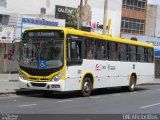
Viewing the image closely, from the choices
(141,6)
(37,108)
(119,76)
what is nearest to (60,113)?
(37,108)

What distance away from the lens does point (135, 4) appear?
64062 mm

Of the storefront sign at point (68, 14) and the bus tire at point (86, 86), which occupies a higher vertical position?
the storefront sign at point (68, 14)

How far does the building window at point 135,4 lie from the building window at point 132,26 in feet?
5.61

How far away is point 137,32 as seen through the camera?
64.9 m

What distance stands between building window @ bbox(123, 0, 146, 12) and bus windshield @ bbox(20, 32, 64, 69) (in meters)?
42.1

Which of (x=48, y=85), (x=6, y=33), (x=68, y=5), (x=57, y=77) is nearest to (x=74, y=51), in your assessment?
(x=57, y=77)

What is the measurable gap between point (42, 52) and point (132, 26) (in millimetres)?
44552

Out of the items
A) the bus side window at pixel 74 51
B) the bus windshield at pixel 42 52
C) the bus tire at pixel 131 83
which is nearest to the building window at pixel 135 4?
the bus tire at pixel 131 83

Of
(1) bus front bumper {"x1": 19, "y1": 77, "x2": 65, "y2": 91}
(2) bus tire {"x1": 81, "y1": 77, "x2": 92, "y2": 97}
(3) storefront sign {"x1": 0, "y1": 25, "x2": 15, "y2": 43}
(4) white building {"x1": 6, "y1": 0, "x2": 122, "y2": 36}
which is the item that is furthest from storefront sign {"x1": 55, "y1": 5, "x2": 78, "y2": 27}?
(1) bus front bumper {"x1": 19, "y1": 77, "x2": 65, "y2": 91}

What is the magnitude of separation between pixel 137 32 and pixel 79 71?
45251 millimetres

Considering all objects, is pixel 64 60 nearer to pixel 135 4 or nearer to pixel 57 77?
pixel 57 77

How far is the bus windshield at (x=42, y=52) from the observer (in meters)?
19.6

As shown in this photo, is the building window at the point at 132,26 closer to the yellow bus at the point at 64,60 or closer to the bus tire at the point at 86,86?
the yellow bus at the point at 64,60

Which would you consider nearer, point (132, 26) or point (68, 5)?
point (68, 5)
